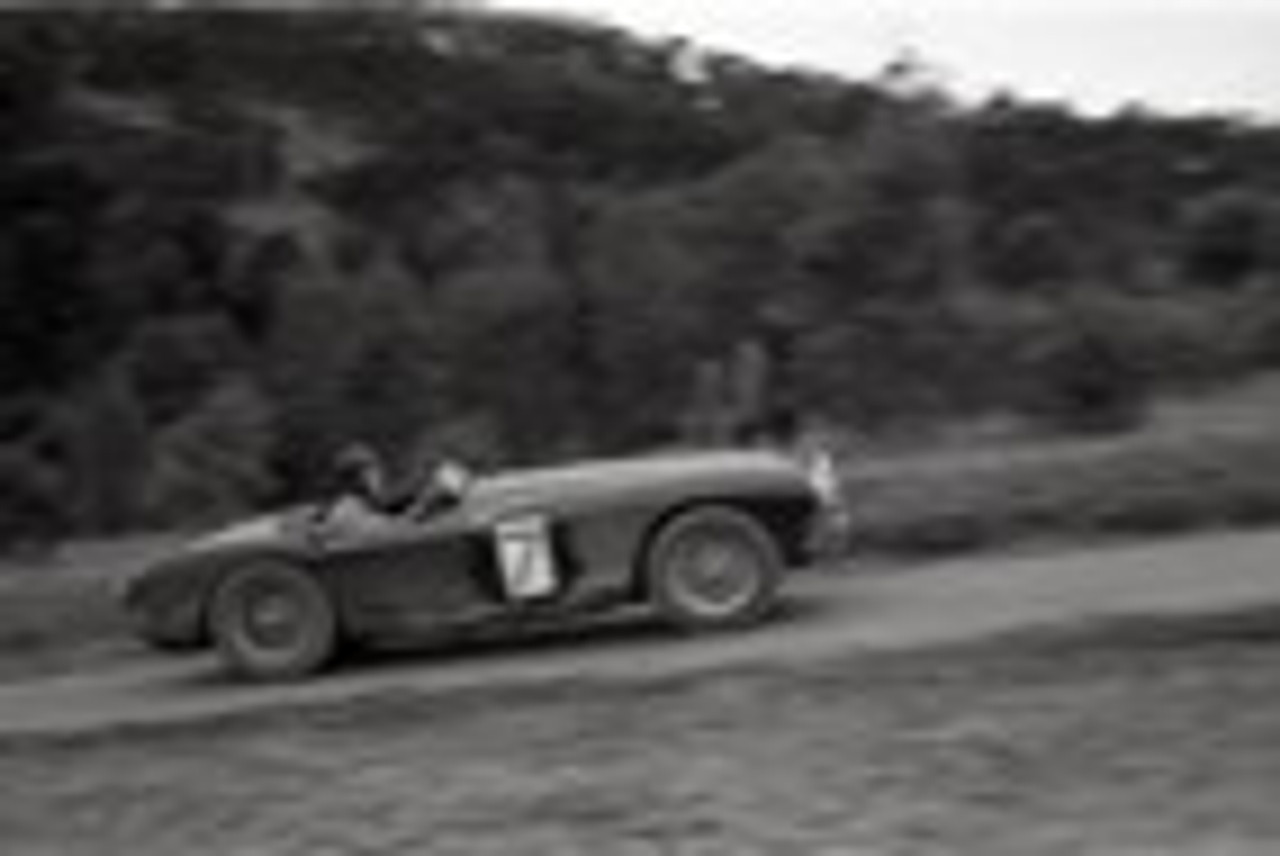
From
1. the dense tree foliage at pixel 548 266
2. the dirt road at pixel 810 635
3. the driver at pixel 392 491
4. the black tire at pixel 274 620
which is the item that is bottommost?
the dirt road at pixel 810 635

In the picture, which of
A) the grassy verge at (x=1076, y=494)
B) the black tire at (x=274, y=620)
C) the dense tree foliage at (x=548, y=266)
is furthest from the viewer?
the dense tree foliage at (x=548, y=266)

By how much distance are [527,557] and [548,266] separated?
1365cm

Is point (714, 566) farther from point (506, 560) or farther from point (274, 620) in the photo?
point (274, 620)

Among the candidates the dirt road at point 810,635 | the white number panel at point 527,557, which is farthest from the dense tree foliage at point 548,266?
the white number panel at point 527,557

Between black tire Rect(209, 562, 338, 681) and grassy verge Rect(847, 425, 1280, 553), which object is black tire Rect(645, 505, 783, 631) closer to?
black tire Rect(209, 562, 338, 681)

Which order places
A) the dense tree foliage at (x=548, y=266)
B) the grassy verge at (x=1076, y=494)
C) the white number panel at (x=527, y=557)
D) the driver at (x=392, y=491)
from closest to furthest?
the white number panel at (x=527, y=557) < the driver at (x=392, y=491) < the grassy verge at (x=1076, y=494) < the dense tree foliage at (x=548, y=266)

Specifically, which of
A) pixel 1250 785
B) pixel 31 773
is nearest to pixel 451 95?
pixel 31 773

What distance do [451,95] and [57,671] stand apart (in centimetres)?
2501

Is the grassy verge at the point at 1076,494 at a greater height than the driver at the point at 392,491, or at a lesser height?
lesser

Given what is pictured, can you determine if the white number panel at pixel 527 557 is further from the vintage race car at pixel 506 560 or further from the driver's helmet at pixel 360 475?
the driver's helmet at pixel 360 475

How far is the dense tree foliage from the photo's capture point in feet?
71.4

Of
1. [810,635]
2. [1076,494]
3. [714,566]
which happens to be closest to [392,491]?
[714,566]

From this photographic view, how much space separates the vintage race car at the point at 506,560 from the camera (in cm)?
1152

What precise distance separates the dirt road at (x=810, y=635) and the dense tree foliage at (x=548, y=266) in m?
8.05
